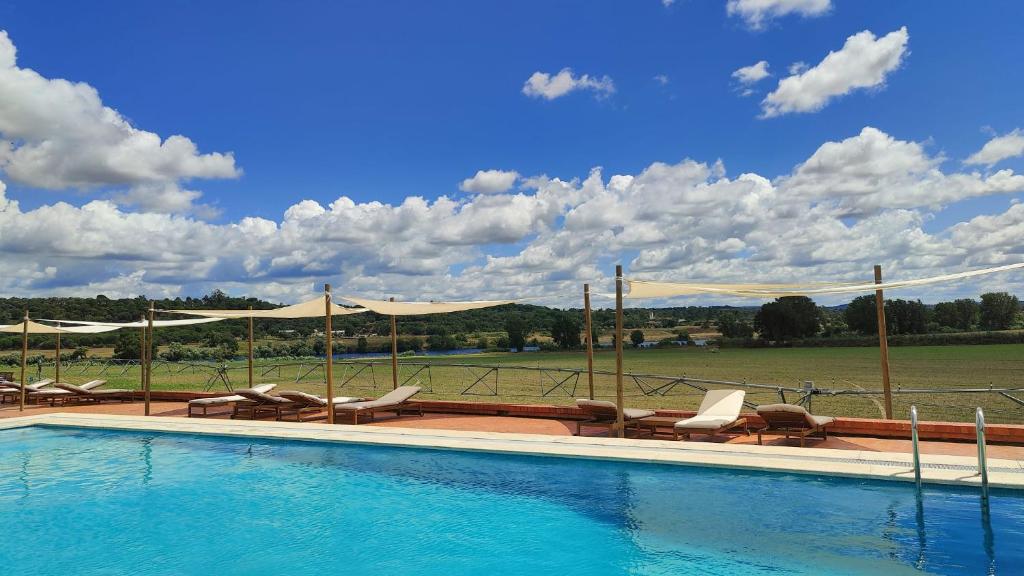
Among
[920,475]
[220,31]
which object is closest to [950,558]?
[920,475]

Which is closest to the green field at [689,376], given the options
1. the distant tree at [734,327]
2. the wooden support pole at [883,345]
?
the wooden support pole at [883,345]

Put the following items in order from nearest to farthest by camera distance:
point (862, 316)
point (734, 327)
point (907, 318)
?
point (907, 318), point (862, 316), point (734, 327)

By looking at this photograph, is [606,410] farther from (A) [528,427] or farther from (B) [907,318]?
(B) [907,318]

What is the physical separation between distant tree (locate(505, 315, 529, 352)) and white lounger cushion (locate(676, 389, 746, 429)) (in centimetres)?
5141

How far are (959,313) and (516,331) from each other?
47123mm

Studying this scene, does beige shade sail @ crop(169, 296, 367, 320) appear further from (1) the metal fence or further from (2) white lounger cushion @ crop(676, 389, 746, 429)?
(2) white lounger cushion @ crop(676, 389, 746, 429)

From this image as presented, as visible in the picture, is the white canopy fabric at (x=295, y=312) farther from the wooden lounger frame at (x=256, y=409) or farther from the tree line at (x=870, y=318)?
the tree line at (x=870, y=318)

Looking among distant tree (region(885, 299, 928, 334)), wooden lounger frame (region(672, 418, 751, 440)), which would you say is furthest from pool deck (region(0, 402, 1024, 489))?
distant tree (region(885, 299, 928, 334))

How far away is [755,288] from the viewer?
9.49 m

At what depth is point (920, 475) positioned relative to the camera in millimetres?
6512

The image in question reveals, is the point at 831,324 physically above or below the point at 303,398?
above

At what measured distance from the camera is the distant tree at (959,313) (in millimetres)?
67750

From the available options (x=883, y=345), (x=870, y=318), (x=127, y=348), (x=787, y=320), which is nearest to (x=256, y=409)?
(x=883, y=345)

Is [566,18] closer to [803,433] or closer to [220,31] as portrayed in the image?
[220,31]
